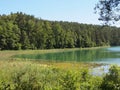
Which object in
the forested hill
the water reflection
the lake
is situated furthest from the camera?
the forested hill

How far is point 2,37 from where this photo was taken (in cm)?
10344

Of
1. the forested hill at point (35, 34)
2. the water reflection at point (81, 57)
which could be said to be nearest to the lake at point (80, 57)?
the water reflection at point (81, 57)

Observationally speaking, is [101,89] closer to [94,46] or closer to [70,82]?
[70,82]

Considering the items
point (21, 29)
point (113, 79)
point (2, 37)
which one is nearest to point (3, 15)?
point (21, 29)

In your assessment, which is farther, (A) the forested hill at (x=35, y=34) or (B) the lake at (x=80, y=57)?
(A) the forested hill at (x=35, y=34)

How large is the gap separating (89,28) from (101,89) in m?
152

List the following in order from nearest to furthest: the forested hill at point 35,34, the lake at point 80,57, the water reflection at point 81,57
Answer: the lake at point 80,57, the water reflection at point 81,57, the forested hill at point 35,34

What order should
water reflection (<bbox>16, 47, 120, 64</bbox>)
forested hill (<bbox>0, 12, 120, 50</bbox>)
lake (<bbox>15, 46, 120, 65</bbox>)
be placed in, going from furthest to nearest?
forested hill (<bbox>0, 12, 120, 50</bbox>), water reflection (<bbox>16, 47, 120, 64</bbox>), lake (<bbox>15, 46, 120, 65</bbox>)

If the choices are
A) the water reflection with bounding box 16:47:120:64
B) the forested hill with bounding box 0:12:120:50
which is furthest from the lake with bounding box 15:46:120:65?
the forested hill with bounding box 0:12:120:50

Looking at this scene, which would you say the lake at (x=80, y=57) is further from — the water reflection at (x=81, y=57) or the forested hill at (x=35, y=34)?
the forested hill at (x=35, y=34)

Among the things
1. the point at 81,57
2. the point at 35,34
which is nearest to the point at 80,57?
the point at 81,57

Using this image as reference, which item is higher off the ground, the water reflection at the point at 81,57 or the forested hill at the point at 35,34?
the forested hill at the point at 35,34

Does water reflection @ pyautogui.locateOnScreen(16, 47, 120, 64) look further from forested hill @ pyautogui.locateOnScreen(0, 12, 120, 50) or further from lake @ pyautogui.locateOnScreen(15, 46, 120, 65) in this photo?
forested hill @ pyautogui.locateOnScreen(0, 12, 120, 50)

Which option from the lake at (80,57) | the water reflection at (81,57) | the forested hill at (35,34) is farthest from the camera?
the forested hill at (35,34)
